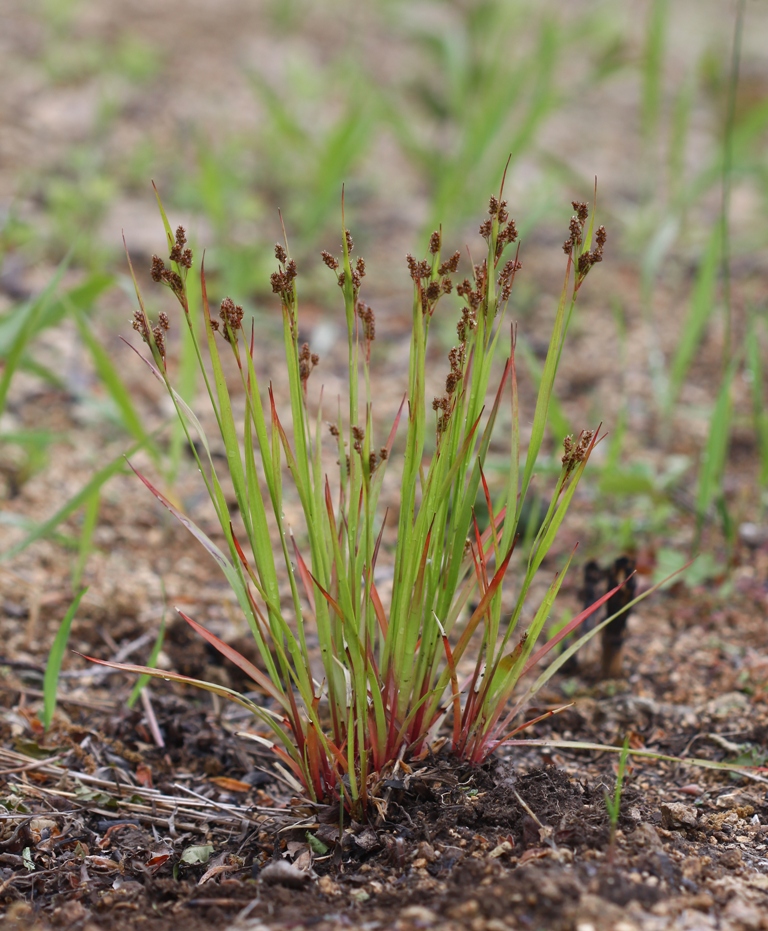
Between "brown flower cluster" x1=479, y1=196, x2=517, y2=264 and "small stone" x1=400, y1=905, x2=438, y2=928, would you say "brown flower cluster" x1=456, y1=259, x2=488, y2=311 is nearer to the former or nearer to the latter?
"brown flower cluster" x1=479, y1=196, x2=517, y2=264

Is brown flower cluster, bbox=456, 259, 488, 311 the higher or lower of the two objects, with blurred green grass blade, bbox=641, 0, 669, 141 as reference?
lower

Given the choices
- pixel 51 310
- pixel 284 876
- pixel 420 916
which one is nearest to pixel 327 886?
pixel 284 876

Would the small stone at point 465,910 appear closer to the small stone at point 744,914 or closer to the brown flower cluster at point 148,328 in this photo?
the small stone at point 744,914

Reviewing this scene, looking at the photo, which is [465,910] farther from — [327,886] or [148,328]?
[148,328]

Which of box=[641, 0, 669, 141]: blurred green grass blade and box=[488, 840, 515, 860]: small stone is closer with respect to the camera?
box=[488, 840, 515, 860]: small stone

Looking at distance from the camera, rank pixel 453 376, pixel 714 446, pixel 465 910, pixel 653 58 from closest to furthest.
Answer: pixel 465 910 < pixel 453 376 < pixel 714 446 < pixel 653 58

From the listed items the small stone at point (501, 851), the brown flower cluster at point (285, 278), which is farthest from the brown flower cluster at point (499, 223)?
the small stone at point (501, 851)

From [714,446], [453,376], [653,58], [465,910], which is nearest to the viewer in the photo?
[465,910]

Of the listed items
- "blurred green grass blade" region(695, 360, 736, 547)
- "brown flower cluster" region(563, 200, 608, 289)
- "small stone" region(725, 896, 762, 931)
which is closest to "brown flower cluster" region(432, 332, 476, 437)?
"brown flower cluster" region(563, 200, 608, 289)
